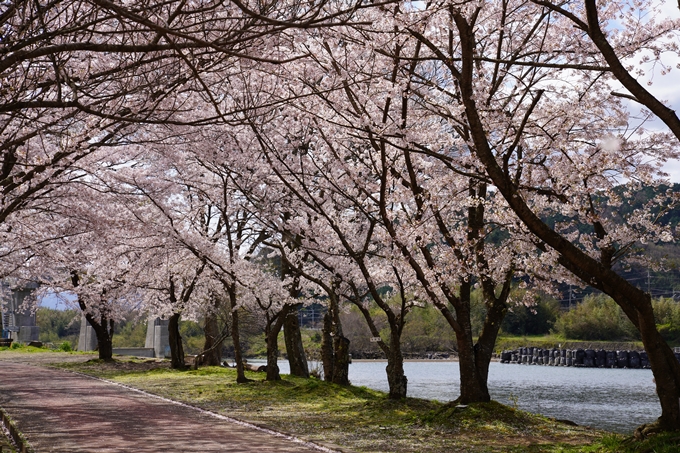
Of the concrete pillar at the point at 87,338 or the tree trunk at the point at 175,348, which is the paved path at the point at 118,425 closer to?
the tree trunk at the point at 175,348

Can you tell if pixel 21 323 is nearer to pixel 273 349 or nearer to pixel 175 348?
pixel 175 348

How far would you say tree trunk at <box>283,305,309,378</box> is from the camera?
60.7 ft

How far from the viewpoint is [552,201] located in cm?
1018

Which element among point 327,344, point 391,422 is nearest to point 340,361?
point 327,344

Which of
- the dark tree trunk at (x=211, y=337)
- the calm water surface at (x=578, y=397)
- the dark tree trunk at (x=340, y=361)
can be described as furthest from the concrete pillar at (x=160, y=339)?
the dark tree trunk at (x=340, y=361)

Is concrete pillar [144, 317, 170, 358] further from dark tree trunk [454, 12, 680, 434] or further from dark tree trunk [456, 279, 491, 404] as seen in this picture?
dark tree trunk [454, 12, 680, 434]

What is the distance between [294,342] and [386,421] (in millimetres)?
8393

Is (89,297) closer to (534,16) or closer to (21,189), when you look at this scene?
(21,189)

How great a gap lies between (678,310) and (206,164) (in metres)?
50.7

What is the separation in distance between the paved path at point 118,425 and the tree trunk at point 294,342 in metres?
4.90

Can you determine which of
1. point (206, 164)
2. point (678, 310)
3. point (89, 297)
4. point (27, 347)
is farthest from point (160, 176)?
point (678, 310)

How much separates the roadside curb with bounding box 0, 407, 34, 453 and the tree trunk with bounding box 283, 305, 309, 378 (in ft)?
29.3

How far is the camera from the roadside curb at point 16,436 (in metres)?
7.40

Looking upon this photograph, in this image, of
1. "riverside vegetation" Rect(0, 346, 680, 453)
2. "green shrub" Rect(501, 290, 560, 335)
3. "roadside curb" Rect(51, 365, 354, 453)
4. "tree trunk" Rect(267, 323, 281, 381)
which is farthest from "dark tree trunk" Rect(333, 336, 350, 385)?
"green shrub" Rect(501, 290, 560, 335)
